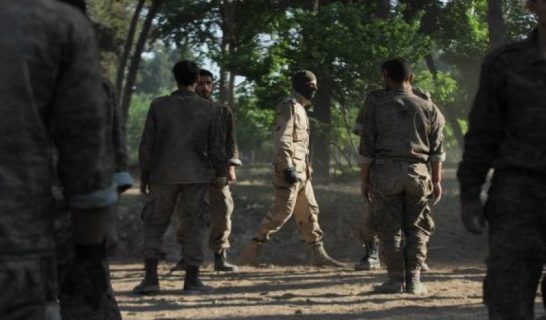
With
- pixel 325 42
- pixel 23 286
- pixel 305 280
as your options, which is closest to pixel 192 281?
pixel 305 280

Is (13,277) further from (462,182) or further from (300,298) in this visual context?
(300,298)

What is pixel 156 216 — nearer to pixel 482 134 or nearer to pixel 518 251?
pixel 482 134

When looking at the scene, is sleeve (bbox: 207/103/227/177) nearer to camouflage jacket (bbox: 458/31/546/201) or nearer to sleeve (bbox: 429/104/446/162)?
sleeve (bbox: 429/104/446/162)

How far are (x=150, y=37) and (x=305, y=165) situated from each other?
23742 mm

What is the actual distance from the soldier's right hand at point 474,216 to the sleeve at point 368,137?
5.08 meters

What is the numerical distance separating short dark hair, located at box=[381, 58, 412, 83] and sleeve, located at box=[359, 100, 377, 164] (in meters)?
0.34

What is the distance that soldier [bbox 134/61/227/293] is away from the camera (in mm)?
10508

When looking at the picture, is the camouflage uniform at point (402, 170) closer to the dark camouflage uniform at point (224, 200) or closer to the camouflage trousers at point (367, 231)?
the camouflage trousers at point (367, 231)

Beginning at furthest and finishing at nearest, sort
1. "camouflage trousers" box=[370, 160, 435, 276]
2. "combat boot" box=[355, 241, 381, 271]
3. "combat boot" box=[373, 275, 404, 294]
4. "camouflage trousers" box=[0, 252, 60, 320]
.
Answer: "combat boot" box=[355, 241, 381, 271], "combat boot" box=[373, 275, 404, 294], "camouflage trousers" box=[370, 160, 435, 276], "camouflage trousers" box=[0, 252, 60, 320]

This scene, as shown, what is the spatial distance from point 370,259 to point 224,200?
175cm

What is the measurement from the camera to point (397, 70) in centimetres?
1004

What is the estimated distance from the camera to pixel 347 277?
1190 cm

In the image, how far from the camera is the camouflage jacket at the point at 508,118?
502cm

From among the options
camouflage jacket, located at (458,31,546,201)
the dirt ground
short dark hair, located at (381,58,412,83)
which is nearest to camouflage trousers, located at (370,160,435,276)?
the dirt ground
